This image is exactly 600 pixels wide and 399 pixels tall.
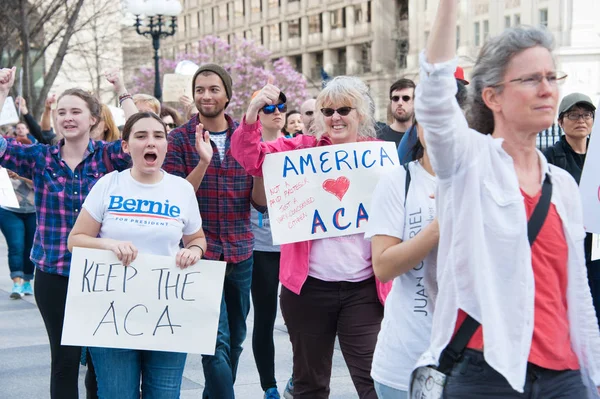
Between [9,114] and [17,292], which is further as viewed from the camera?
[9,114]

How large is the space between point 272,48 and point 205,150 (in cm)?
7215

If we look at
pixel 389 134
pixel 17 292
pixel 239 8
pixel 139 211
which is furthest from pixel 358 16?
pixel 139 211

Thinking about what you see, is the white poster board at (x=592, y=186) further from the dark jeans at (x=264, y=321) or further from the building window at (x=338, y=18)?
the building window at (x=338, y=18)

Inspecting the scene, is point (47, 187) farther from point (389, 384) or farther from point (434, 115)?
point (434, 115)

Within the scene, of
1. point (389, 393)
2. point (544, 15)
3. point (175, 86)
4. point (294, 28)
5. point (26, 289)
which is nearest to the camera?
point (389, 393)

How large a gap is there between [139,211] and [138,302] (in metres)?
0.45

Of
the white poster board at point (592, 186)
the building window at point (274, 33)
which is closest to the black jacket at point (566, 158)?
the white poster board at point (592, 186)

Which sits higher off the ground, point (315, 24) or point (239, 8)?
point (239, 8)

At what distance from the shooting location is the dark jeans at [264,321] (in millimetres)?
6059

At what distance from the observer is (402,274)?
3.45m

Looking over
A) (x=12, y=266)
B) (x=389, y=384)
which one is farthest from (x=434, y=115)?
(x=12, y=266)

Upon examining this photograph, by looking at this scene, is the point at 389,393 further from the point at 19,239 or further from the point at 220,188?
the point at 19,239

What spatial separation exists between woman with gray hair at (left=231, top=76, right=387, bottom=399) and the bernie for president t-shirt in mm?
594

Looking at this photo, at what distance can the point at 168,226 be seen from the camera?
4.57 m
